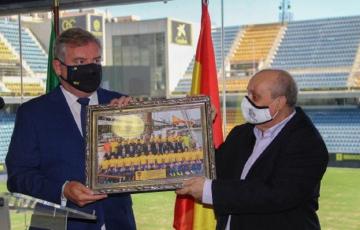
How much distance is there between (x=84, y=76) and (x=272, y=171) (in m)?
0.73

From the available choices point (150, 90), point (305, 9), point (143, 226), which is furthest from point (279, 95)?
point (143, 226)

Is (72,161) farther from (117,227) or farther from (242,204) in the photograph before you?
(242,204)

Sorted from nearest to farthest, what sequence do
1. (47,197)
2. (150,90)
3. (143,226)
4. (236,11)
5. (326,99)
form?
(47,197)
(236,11)
(150,90)
(143,226)
(326,99)

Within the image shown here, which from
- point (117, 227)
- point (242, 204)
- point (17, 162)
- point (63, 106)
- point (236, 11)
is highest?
point (236, 11)

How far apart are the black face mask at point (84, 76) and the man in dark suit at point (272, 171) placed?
0.49 metres

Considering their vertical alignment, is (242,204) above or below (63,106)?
below

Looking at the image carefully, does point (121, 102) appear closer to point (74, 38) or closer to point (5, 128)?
point (74, 38)

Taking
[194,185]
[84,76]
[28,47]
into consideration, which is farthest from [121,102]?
[28,47]

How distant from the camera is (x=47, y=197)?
171cm

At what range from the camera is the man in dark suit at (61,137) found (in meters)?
1.74

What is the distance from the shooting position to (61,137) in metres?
1.76

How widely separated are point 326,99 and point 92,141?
10.8m

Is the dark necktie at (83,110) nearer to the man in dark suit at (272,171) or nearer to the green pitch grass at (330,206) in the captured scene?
the man in dark suit at (272,171)

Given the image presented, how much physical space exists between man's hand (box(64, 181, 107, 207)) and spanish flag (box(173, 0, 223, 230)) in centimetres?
154
